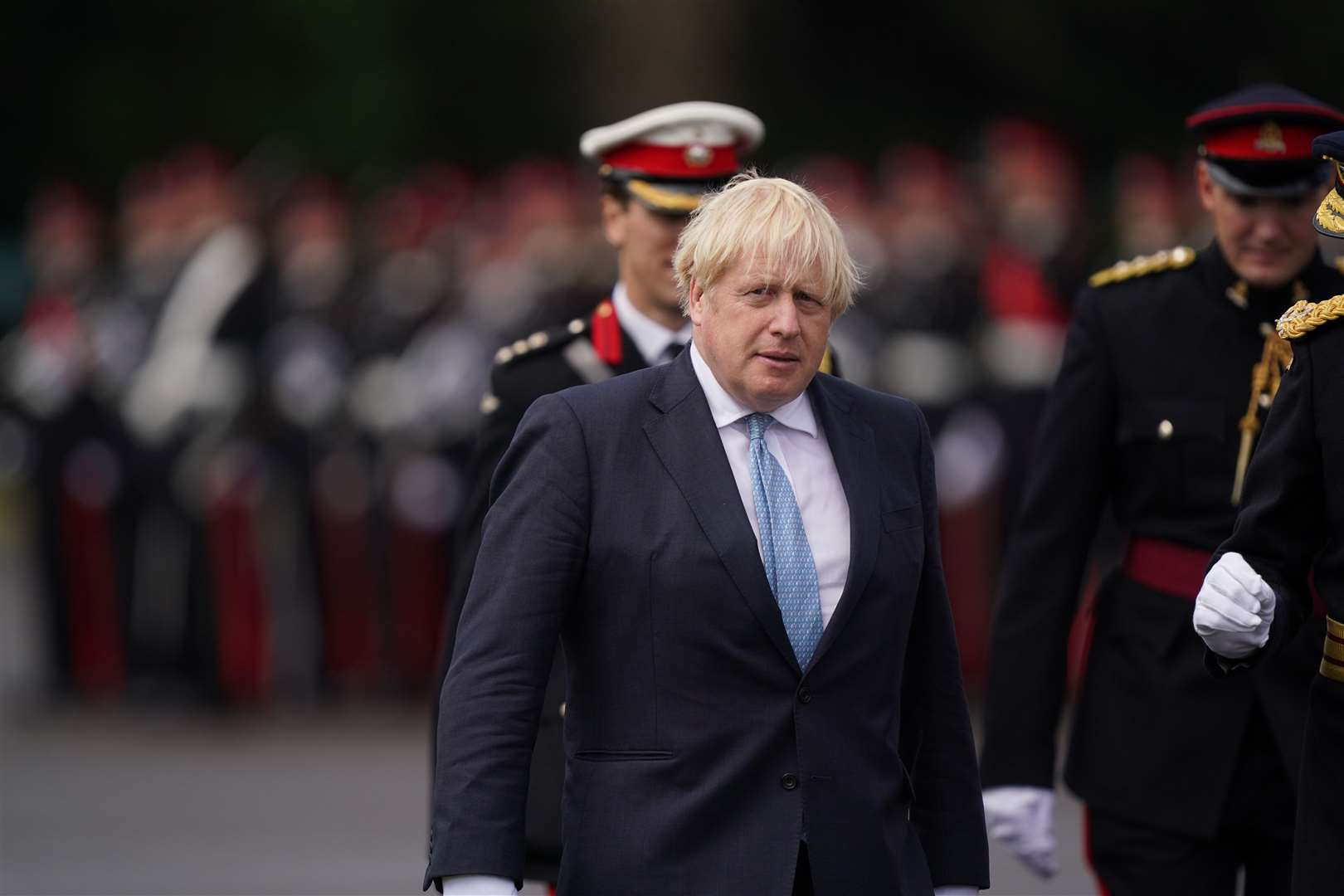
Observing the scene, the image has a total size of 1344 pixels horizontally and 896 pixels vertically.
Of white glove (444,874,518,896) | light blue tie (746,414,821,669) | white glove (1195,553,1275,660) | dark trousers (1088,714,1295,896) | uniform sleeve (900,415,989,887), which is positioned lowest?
dark trousers (1088,714,1295,896)

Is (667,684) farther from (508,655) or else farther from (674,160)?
(674,160)

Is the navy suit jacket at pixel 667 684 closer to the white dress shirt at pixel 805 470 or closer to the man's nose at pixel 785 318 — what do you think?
the white dress shirt at pixel 805 470

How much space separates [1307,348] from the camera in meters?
4.16

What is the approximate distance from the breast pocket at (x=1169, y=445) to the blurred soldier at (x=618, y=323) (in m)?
0.98

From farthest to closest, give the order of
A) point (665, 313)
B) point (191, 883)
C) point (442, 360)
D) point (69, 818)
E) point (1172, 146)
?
point (1172, 146)
point (442, 360)
point (69, 818)
point (191, 883)
point (665, 313)

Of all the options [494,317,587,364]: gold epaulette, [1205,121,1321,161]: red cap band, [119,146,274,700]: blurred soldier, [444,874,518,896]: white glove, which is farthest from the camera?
[119,146,274,700]: blurred soldier

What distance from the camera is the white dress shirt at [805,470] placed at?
394 cm

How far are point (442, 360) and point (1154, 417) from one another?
27.6ft

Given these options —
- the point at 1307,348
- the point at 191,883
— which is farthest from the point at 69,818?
the point at 1307,348

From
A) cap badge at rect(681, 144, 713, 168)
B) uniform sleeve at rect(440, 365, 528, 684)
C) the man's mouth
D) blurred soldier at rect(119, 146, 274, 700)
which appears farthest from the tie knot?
blurred soldier at rect(119, 146, 274, 700)

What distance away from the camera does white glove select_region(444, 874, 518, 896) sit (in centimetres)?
376

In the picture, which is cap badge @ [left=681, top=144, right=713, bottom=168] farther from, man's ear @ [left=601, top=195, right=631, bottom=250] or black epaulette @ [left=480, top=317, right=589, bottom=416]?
black epaulette @ [left=480, top=317, right=589, bottom=416]

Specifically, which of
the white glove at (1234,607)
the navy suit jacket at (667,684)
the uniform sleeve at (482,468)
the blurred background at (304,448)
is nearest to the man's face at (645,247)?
the uniform sleeve at (482,468)

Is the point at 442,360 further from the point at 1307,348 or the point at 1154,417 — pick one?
the point at 1307,348
